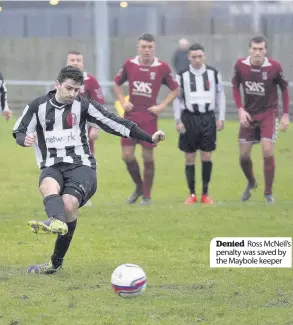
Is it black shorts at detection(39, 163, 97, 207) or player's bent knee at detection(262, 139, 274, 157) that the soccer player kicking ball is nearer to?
black shorts at detection(39, 163, 97, 207)

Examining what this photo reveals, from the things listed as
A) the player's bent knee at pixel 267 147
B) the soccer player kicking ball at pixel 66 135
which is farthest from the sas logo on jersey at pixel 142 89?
the soccer player kicking ball at pixel 66 135

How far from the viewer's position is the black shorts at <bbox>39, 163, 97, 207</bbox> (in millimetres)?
9133

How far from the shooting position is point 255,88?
48.0 feet

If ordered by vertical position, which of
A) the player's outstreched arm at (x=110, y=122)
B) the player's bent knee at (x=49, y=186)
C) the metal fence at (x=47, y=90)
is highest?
the player's outstreched arm at (x=110, y=122)

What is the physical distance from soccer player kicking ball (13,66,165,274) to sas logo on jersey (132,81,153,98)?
17.6ft

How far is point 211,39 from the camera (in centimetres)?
3147

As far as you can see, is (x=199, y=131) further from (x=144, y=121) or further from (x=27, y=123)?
(x=27, y=123)

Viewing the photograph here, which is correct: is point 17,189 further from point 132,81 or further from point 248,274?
point 248,274

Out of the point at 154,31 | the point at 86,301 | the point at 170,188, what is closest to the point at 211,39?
the point at 154,31

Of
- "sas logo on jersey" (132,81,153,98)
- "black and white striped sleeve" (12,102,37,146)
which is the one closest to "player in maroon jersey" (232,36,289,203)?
"sas logo on jersey" (132,81,153,98)

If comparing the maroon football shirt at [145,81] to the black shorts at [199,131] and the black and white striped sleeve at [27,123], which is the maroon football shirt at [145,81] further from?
the black and white striped sleeve at [27,123]

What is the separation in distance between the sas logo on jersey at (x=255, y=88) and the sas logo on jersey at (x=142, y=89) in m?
1.39

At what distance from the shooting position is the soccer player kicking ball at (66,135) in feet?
30.0
